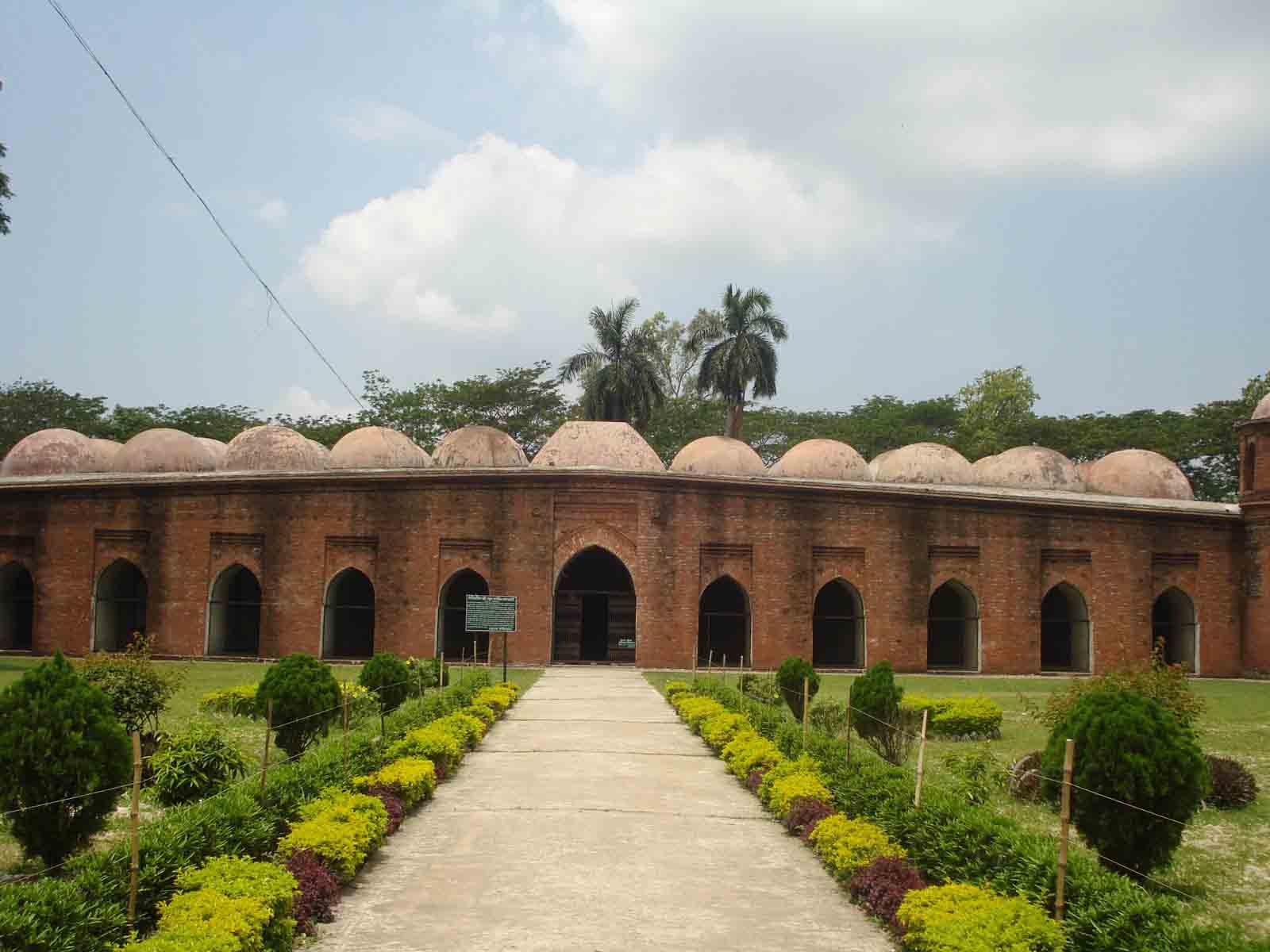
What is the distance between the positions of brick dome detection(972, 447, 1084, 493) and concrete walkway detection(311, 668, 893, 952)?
1972 centimetres

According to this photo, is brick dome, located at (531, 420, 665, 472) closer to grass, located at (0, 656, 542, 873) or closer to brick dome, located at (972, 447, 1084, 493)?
grass, located at (0, 656, 542, 873)

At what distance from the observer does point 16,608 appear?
2862cm

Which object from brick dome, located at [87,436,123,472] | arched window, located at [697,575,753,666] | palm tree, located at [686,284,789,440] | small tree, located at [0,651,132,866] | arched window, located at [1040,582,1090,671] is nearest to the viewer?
small tree, located at [0,651,132,866]

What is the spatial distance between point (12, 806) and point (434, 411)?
36.9 metres

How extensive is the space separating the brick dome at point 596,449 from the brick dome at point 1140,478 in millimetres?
11833

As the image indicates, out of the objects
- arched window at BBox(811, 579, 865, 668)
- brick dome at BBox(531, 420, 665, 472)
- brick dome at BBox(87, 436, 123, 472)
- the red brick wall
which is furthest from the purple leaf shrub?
brick dome at BBox(87, 436, 123, 472)

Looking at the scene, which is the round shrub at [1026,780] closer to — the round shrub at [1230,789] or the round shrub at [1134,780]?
the round shrub at [1230,789]

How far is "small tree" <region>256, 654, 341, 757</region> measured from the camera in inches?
475

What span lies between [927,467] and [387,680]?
17.3m

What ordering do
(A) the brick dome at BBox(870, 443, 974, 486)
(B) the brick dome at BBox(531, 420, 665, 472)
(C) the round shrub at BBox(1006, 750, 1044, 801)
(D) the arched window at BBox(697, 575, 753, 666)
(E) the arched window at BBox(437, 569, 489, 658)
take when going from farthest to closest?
(A) the brick dome at BBox(870, 443, 974, 486) < (D) the arched window at BBox(697, 575, 753, 666) < (B) the brick dome at BBox(531, 420, 665, 472) < (E) the arched window at BBox(437, 569, 489, 658) < (C) the round shrub at BBox(1006, 750, 1044, 801)

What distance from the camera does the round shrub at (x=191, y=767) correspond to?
8992 mm

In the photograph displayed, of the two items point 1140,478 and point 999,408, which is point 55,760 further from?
point 999,408

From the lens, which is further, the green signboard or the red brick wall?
the red brick wall

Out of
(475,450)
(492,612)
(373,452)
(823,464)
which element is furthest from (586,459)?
(492,612)
